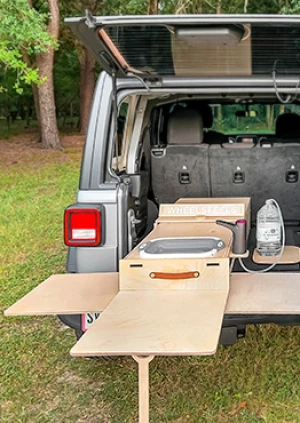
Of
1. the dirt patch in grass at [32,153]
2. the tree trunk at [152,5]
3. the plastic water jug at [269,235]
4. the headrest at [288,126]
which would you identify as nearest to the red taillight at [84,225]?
the plastic water jug at [269,235]

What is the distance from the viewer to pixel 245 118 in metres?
4.55

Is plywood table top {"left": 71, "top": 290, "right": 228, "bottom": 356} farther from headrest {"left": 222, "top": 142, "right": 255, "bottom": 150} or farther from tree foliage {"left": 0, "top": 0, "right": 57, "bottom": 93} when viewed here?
tree foliage {"left": 0, "top": 0, "right": 57, "bottom": 93}

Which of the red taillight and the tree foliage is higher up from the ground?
the tree foliage

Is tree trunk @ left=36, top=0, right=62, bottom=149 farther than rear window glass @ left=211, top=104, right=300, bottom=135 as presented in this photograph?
Yes

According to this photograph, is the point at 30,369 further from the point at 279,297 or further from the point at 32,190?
the point at 32,190

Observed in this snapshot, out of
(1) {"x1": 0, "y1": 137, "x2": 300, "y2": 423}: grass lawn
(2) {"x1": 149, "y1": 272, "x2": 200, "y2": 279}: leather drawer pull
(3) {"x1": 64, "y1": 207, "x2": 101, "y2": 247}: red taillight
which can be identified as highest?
(3) {"x1": 64, "y1": 207, "x2": 101, "y2": 247}: red taillight

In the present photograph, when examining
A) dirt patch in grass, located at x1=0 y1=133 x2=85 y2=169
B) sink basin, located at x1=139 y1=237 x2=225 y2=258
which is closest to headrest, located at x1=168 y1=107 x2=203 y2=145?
sink basin, located at x1=139 y1=237 x2=225 y2=258

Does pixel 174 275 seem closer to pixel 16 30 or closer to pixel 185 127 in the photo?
pixel 185 127

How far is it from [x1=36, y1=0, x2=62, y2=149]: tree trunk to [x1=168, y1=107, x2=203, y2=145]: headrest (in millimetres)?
9648

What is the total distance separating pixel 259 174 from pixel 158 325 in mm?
2128

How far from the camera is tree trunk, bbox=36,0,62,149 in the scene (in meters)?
13.0

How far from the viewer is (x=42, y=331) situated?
3498mm

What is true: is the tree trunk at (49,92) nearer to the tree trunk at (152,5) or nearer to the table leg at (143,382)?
the tree trunk at (152,5)

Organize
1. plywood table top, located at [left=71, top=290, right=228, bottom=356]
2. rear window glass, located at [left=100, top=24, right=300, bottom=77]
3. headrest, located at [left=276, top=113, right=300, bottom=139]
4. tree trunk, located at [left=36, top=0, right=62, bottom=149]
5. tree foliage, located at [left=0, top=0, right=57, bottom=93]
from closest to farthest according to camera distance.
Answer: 1. plywood table top, located at [left=71, top=290, right=228, bottom=356]
2. rear window glass, located at [left=100, top=24, right=300, bottom=77]
3. headrest, located at [left=276, top=113, right=300, bottom=139]
4. tree foliage, located at [left=0, top=0, right=57, bottom=93]
5. tree trunk, located at [left=36, top=0, right=62, bottom=149]
